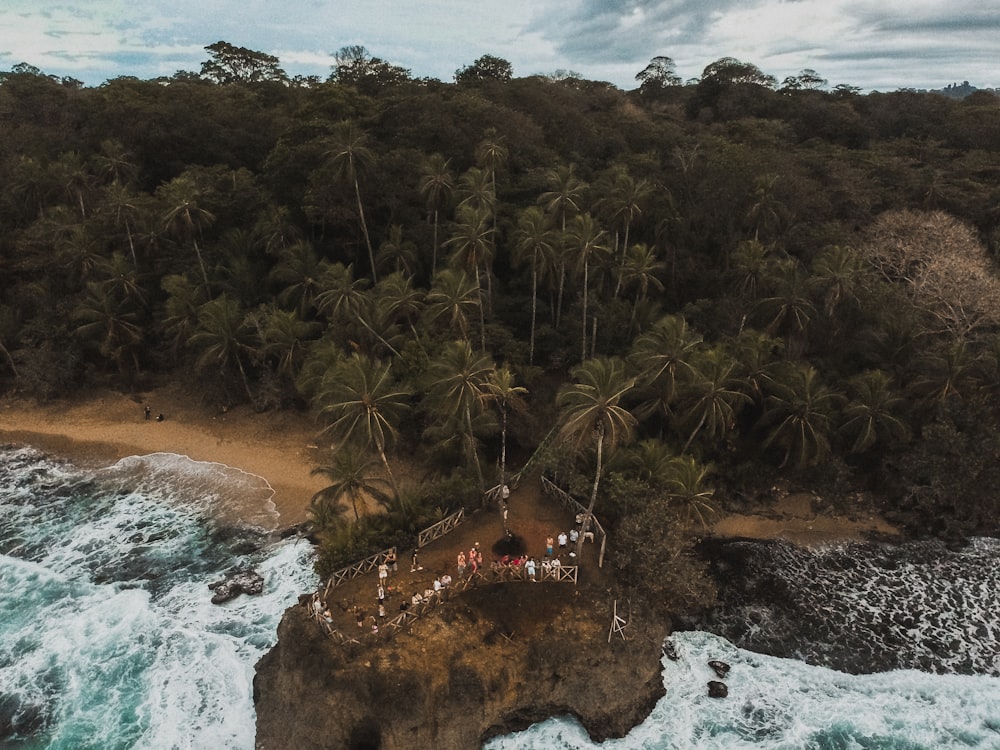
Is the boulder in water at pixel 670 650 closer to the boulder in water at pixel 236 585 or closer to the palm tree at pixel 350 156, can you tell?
the boulder in water at pixel 236 585

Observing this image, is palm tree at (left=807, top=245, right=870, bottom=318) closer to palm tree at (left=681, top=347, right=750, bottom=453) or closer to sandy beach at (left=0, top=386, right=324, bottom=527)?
palm tree at (left=681, top=347, right=750, bottom=453)

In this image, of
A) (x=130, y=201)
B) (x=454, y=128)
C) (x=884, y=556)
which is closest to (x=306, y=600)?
(x=884, y=556)

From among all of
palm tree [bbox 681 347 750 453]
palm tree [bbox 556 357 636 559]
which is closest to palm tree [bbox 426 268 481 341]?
palm tree [bbox 556 357 636 559]

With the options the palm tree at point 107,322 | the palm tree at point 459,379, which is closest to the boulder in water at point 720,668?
the palm tree at point 459,379

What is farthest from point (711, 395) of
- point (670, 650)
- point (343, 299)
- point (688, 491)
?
point (343, 299)

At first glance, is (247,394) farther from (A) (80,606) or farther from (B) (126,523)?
(A) (80,606)
